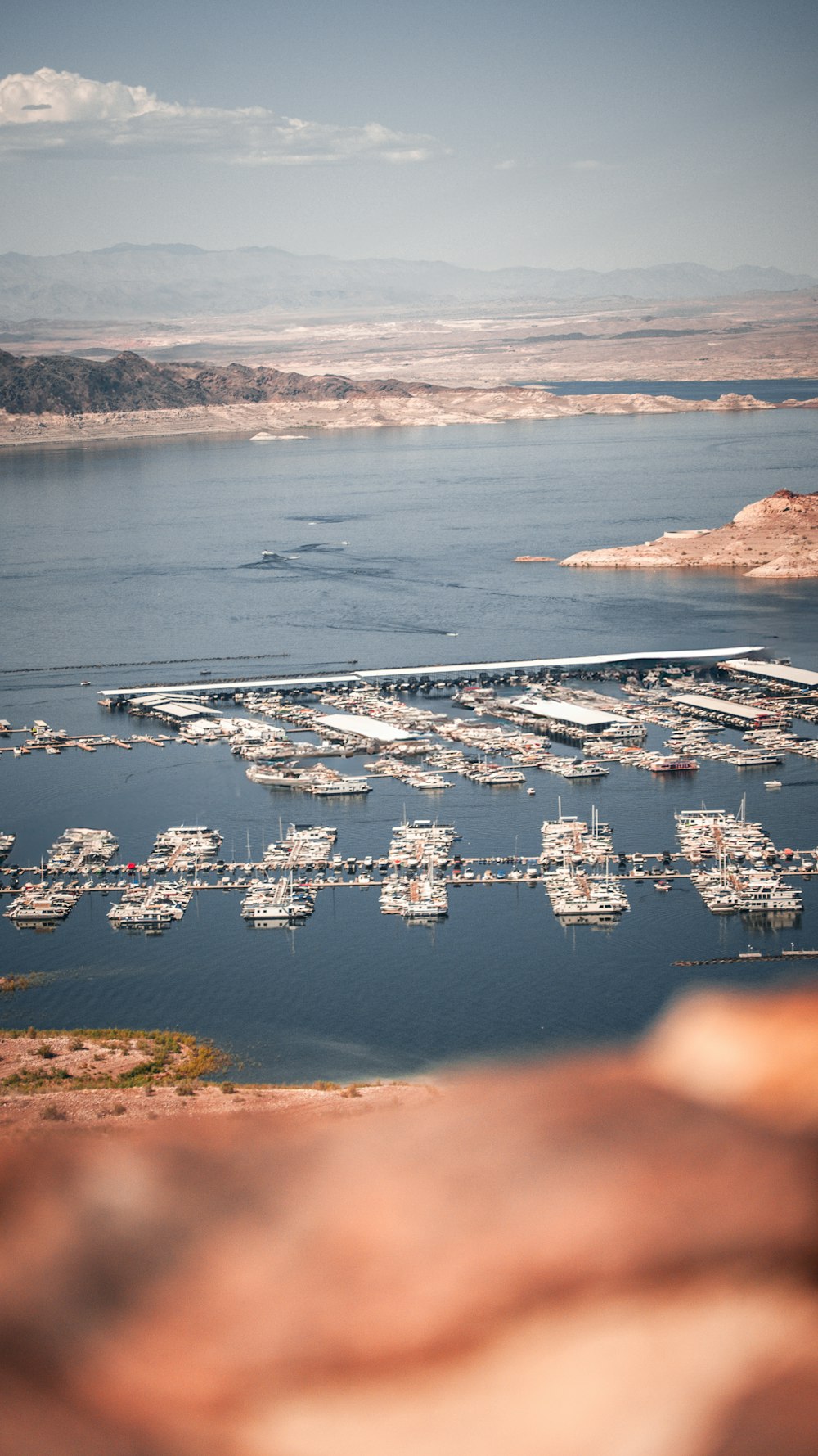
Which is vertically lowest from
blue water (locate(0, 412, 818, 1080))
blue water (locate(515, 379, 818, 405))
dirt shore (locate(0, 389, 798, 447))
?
blue water (locate(0, 412, 818, 1080))

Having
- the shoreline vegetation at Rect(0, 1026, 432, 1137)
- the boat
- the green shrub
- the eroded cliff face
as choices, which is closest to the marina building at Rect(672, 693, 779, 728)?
the boat

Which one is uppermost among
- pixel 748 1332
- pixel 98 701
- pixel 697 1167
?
pixel 697 1167

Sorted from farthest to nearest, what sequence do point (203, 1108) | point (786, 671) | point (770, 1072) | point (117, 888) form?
1. point (786, 671)
2. point (117, 888)
3. point (203, 1108)
4. point (770, 1072)

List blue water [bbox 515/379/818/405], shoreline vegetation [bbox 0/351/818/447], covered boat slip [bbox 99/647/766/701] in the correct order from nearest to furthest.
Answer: covered boat slip [bbox 99/647/766/701] < shoreline vegetation [bbox 0/351/818/447] < blue water [bbox 515/379/818/405]

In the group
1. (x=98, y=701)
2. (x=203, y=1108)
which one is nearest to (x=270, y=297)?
(x=98, y=701)

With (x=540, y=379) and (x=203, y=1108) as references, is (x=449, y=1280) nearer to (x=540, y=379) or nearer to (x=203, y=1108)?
(x=203, y=1108)

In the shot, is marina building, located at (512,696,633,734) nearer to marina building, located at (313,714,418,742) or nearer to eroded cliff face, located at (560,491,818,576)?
marina building, located at (313,714,418,742)

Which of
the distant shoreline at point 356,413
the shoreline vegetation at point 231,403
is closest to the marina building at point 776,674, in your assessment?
the distant shoreline at point 356,413
